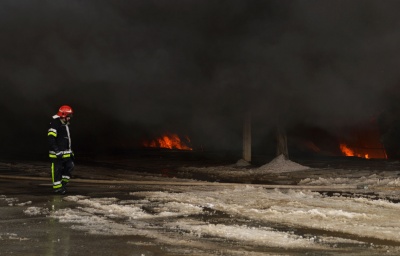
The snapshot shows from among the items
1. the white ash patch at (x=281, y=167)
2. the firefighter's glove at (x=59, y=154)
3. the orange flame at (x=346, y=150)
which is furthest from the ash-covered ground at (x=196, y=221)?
the orange flame at (x=346, y=150)

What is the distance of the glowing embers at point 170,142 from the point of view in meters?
35.8

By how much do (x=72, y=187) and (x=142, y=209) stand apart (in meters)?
3.70

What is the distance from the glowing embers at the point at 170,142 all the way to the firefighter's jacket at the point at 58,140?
26035mm

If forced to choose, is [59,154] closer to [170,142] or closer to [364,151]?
[364,151]

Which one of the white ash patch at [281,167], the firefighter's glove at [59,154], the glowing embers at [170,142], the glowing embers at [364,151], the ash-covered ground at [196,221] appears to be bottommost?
the ash-covered ground at [196,221]

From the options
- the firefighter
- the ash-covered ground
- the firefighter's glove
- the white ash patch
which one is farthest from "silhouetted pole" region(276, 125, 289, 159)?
the firefighter's glove

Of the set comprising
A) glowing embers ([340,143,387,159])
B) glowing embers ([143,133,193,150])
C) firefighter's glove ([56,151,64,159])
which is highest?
glowing embers ([143,133,193,150])

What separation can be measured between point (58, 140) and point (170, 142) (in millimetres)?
27251

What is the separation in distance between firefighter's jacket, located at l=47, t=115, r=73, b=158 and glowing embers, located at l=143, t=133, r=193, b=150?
85.4 feet

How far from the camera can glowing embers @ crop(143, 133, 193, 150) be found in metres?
35.8

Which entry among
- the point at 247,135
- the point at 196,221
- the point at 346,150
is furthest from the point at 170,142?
the point at 196,221

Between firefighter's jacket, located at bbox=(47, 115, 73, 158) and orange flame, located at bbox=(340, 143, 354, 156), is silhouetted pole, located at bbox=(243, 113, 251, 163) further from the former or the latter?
orange flame, located at bbox=(340, 143, 354, 156)

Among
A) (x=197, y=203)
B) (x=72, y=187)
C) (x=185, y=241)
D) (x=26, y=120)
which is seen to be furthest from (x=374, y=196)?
(x=26, y=120)

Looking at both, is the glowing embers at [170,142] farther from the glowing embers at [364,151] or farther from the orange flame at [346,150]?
the glowing embers at [364,151]
